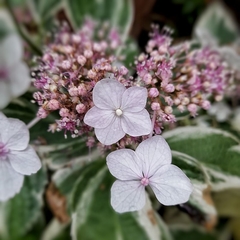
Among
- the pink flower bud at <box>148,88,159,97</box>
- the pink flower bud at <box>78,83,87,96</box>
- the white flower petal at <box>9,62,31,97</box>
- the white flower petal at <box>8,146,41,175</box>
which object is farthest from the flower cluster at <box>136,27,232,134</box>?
the white flower petal at <box>9,62,31,97</box>

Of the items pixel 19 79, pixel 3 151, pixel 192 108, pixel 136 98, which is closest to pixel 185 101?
pixel 192 108

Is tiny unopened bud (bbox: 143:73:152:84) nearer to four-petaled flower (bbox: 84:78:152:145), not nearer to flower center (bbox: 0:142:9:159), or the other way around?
four-petaled flower (bbox: 84:78:152:145)

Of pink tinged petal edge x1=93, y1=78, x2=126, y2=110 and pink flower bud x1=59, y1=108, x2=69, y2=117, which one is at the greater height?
pink tinged petal edge x1=93, y1=78, x2=126, y2=110

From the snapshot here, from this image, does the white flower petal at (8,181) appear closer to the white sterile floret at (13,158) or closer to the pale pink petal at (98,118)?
the white sterile floret at (13,158)

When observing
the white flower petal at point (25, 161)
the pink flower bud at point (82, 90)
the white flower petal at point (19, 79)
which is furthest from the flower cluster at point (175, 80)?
the white flower petal at point (19, 79)

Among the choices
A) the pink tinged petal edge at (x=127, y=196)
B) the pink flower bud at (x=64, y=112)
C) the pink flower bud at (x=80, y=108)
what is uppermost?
the pink flower bud at (x=80, y=108)
